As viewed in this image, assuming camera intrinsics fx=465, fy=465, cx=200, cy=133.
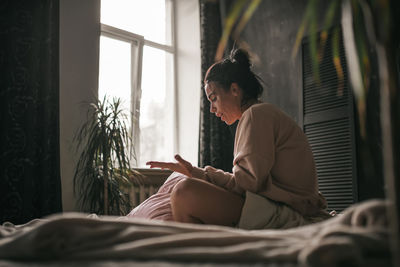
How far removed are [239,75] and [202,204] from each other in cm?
91

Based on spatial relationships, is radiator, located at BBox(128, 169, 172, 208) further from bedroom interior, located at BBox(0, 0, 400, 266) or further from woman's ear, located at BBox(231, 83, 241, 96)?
woman's ear, located at BBox(231, 83, 241, 96)

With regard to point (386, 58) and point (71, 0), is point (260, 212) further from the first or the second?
point (71, 0)

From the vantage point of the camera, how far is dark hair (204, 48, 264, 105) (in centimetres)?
254

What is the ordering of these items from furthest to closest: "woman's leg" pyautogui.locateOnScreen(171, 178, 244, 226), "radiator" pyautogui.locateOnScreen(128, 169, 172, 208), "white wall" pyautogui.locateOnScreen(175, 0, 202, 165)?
1. "white wall" pyautogui.locateOnScreen(175, 0, 202, 165)
2. "radiator" pyautogui.locateOnScreen(128, 169, 172, 208)
3. "woman's leg" pyautogui.locateOnScreen(171, 178, 244, 226)

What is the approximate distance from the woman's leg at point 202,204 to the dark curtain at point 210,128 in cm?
265

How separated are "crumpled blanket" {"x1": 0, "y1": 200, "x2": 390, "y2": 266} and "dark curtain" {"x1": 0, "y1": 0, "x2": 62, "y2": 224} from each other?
A: 2459 mm

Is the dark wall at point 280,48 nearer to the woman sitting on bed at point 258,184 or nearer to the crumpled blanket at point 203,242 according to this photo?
the woman sitting on bed at point 258,184

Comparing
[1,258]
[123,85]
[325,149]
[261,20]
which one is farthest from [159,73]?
[1,258]

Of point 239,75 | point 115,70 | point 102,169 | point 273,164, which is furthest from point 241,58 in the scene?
point 115,70

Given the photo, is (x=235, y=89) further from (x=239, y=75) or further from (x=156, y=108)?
(x=156, y=108)

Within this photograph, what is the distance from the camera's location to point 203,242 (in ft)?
2.81

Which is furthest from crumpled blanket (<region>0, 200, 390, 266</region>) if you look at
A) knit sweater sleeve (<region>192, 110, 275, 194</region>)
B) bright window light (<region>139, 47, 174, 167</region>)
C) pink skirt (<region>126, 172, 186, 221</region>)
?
bright window light (<region>139, 47, 174, 167</region>)

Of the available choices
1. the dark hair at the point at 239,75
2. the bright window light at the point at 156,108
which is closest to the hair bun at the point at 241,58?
the dark hair at the point at 239,75

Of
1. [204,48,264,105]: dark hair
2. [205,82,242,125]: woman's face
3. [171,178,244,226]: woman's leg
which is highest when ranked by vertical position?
[204,48,264,105]: dark hair
